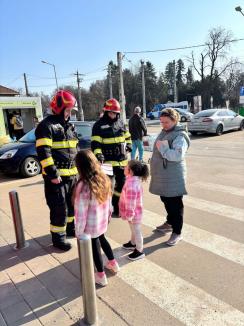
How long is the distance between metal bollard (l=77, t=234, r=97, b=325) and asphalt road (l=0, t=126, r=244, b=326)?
314 millimetres

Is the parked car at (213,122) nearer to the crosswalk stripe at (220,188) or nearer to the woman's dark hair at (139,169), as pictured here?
the crosswalk stripe at (220,188)

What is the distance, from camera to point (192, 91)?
76.4 metres

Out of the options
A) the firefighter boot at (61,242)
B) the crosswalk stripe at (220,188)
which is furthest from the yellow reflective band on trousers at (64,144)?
the crosswalk stripe at (220,188)

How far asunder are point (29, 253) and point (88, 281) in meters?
1.87

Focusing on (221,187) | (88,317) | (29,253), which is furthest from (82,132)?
(88,317)

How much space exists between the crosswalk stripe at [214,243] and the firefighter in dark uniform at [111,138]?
112 cm

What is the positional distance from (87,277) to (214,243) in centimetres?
224

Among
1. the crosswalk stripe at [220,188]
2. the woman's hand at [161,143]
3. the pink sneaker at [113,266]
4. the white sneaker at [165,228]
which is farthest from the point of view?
the crosswalk stripe at [220,188]

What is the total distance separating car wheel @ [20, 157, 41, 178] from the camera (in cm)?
882

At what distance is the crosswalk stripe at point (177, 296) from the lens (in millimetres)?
2762

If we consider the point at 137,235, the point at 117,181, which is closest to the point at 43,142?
the point at 137,235

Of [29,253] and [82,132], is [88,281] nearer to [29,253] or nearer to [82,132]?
[29,253]

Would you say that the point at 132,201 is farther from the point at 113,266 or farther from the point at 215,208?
the point at 215,208

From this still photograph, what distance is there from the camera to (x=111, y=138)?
488 cm
